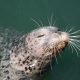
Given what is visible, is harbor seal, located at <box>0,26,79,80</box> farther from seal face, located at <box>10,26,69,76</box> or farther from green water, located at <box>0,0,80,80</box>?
green water, located at <box>0,0,80,80</box>

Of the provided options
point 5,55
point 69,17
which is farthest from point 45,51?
point 69,17

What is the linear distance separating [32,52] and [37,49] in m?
0.20

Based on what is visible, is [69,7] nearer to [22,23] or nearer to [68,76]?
[22,23]

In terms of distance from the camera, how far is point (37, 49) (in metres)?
6.98

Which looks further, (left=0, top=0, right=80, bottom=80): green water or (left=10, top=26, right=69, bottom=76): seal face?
(left=0, top=0, right=80, bottom=80): green water

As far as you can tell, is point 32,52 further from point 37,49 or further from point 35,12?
point 35,12

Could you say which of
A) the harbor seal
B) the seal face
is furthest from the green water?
the seal face

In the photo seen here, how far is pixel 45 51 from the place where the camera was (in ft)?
22.5

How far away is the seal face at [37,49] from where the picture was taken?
6703mm

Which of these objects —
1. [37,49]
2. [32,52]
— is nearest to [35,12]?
[32,52]

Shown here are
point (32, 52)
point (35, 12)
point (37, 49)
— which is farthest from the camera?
point (35, 12)

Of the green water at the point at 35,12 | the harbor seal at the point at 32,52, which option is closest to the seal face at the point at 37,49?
the harbor seal at the point at 32,52

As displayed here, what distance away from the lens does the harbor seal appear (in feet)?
22.0

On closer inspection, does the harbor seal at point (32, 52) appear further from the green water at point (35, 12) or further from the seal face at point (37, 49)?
the green water at point (35, 12)
